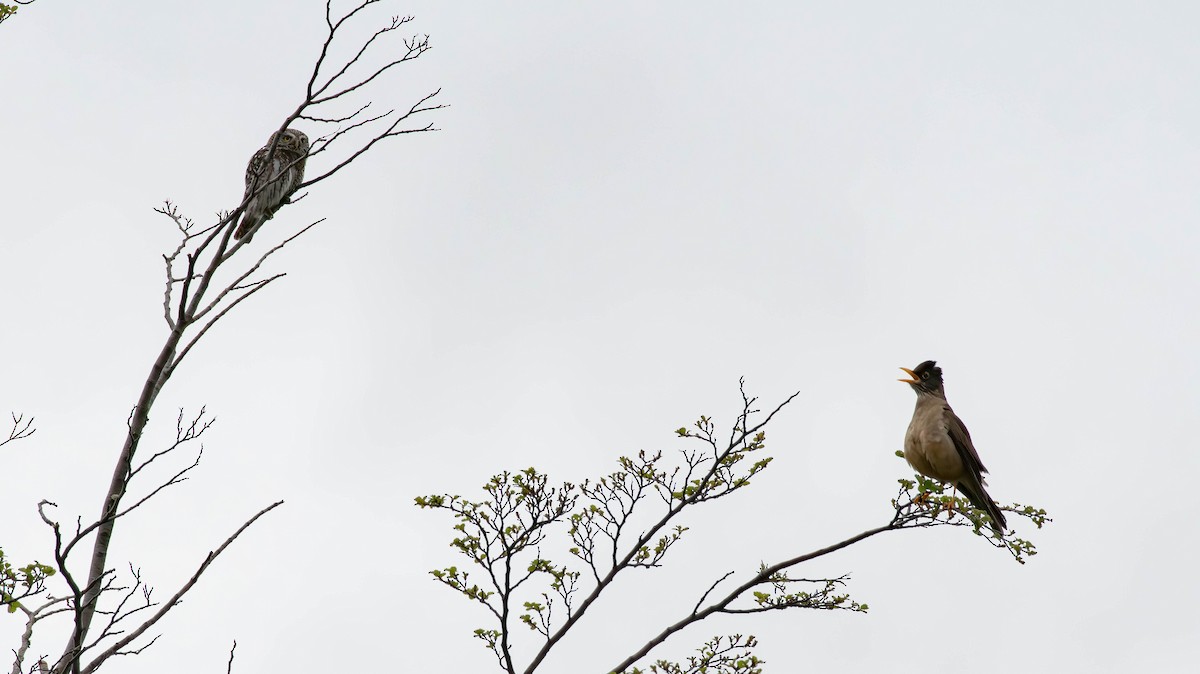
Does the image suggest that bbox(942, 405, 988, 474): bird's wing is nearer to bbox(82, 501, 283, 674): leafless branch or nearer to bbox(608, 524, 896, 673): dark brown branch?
bbox(608, 524, 896, 673): dark brown branch

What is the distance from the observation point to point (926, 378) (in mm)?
11078

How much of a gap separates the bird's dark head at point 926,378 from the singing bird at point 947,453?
0.53 metres

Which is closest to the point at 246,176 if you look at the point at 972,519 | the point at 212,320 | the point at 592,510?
the point at 592,510

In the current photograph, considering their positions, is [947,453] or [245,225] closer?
[947,453]

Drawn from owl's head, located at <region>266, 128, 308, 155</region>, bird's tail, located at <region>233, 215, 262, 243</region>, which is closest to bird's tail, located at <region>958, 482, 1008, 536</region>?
bird's tail, located at <region>233, 215, 262, 243</region>

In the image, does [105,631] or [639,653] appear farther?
[639,653]

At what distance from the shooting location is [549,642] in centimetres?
898

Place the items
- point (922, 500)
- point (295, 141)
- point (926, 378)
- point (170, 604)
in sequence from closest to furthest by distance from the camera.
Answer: point (170, 604) → point (922, 500) → point (926, 378) → point (295, 141)

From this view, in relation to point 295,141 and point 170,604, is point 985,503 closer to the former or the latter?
point 170,604

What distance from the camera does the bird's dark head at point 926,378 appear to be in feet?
36.0

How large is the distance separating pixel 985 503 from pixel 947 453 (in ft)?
1.80

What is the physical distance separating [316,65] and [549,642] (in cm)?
503

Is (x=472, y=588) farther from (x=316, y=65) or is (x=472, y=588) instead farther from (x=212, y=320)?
(x=316, y=65)

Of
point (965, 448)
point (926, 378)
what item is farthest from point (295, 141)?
point (965, 448)
